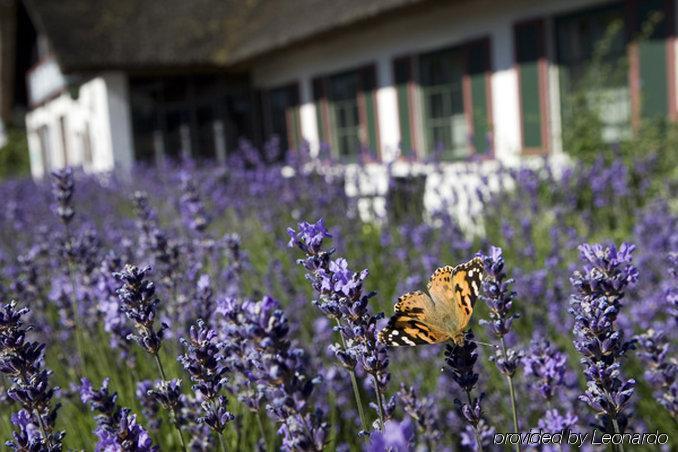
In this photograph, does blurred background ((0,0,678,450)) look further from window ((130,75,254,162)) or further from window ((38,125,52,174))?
window ((38,125,52,174))

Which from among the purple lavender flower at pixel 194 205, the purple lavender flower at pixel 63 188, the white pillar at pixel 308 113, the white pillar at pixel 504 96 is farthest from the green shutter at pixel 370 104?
the purple lavender flower at pixel 63 188

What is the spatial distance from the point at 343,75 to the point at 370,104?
97 cm

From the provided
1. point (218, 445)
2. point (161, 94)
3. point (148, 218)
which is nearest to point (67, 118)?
point (161, 94)

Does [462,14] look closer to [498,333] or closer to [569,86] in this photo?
[569,86]

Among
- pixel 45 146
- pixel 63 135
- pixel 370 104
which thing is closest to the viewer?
pixel 370 104

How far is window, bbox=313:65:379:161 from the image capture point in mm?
10688

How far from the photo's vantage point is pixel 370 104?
10633 mm

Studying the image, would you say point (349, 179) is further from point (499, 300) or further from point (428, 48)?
point (499, 300)

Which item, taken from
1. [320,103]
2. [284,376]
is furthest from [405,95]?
[284,376]

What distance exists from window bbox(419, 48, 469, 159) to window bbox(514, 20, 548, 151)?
1.08 metres

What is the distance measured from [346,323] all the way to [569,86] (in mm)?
7075

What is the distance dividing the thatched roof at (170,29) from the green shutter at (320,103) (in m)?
0.88

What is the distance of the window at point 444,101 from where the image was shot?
30.4ft

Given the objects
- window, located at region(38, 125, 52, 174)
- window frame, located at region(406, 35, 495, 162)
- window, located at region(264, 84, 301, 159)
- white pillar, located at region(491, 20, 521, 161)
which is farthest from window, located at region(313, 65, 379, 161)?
window, located at region(38, 125, 52, 174)
